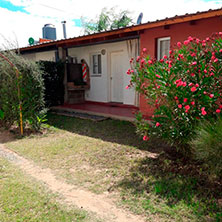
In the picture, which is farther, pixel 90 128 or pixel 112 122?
pixel 112 122

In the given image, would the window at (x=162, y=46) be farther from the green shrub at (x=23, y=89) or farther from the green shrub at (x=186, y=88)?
the green shrub at (x=23, y=89)

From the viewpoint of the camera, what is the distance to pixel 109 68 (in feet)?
32.9

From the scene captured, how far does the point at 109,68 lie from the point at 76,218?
810 cm

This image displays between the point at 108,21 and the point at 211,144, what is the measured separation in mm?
25867

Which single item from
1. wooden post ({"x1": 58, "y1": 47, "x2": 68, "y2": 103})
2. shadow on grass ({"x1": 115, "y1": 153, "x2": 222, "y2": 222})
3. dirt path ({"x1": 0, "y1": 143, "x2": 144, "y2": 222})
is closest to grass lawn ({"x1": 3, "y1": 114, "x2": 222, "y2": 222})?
shadow on grass ({"x1": 115, "y1": 153, "x2": 222, "y2": 222})

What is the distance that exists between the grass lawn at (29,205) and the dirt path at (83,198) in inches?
6.0

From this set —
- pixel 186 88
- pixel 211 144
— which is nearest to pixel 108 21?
pixel 186 88

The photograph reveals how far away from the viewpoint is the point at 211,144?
304 cm

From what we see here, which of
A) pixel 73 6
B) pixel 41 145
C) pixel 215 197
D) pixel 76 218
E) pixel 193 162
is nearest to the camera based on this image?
pixel 76 218

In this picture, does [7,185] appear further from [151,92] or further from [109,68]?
[109,68]

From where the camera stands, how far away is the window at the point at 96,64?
10491mm

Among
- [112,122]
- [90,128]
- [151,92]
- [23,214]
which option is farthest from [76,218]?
[112,122]

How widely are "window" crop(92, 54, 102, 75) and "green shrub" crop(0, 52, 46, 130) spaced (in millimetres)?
4453

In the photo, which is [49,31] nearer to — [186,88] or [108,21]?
[108,21]
